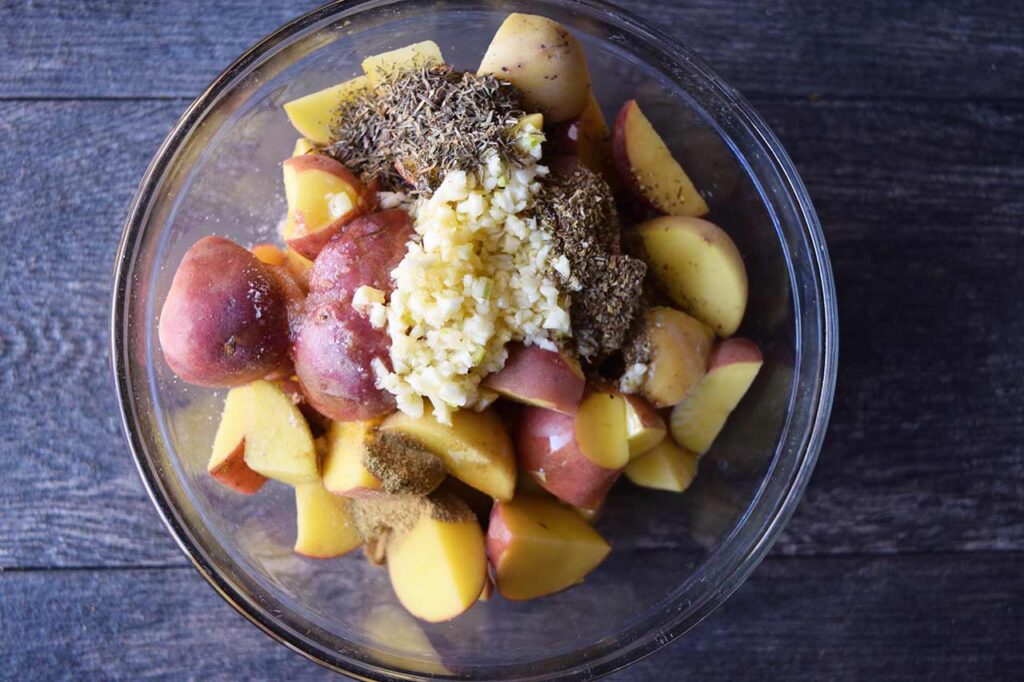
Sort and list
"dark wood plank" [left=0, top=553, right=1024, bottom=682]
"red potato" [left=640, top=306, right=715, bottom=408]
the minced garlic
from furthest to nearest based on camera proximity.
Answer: "dark wood plank" [left=0, top=553, right=1024, bottom=682]
"red potato" [left=640, top=306, right=715, bottom=408]
the minced garlic

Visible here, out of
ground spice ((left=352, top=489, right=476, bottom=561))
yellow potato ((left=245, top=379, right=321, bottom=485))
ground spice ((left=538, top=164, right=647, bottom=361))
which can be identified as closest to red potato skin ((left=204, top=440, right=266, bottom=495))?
yellow potato ((left=245, top=379, right=321, bottom=485))

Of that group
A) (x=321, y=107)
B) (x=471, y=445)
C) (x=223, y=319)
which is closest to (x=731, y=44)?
(x=321, y=107)

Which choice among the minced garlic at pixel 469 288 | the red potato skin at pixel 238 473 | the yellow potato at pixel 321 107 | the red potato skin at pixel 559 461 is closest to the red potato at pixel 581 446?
the red potato skin at pixel 559 461

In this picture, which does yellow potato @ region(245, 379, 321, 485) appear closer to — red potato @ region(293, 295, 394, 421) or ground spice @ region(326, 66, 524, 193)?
red potato @ region(293, 295, 394, 421)

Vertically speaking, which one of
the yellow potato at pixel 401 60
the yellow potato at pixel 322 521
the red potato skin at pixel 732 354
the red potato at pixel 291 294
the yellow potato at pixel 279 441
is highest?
the yellow potato at pixel 401 60

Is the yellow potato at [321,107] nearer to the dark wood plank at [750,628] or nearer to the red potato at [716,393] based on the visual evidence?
the red potato at [716,393]

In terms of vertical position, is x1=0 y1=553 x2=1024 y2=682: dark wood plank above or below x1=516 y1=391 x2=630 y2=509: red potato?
below
